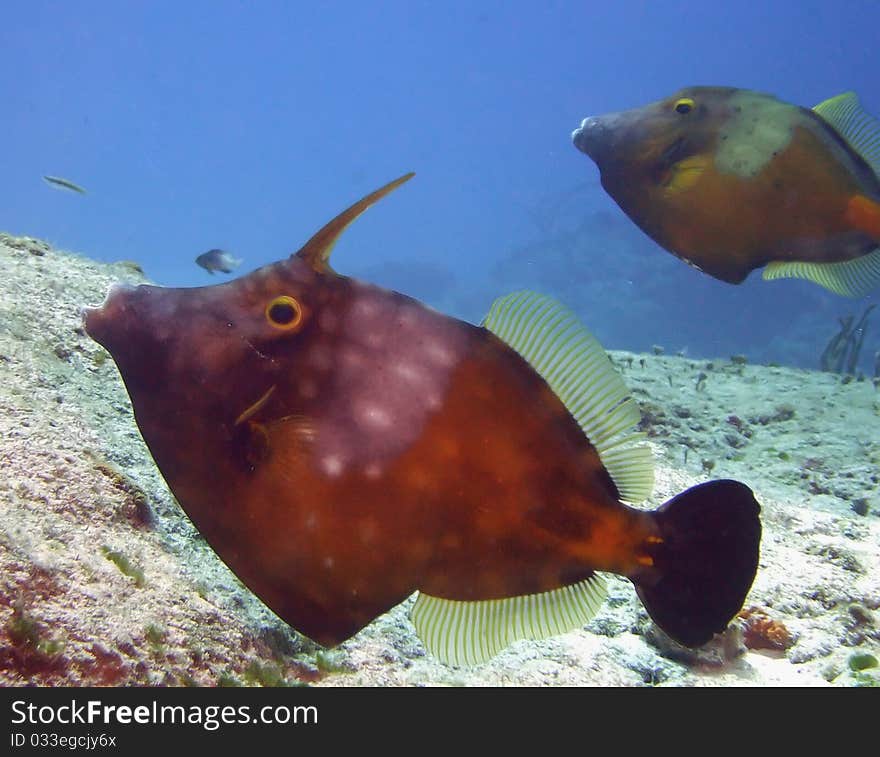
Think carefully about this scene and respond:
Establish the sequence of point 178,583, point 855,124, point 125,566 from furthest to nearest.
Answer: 1. point 855,124
2. point 178,583
3. point 125,566

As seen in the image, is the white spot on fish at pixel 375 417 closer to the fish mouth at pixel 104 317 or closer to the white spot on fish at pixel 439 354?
the white spot on fish at pixel 439 354

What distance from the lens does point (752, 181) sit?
255cm

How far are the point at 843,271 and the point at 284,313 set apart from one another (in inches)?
101

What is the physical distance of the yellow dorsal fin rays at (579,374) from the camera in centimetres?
145

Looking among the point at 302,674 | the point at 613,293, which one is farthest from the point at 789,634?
the point at 613,293

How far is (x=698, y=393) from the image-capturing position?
19.8ft

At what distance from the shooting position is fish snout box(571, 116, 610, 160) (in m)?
2.78

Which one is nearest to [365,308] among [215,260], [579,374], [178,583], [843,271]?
[579,374]

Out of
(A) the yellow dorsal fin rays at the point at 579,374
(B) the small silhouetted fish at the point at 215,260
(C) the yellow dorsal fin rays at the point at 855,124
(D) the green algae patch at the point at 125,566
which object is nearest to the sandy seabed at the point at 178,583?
(D) the green algae patch at the point at 125,566

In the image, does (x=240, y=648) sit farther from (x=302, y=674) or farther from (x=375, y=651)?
(x=375, y=651)

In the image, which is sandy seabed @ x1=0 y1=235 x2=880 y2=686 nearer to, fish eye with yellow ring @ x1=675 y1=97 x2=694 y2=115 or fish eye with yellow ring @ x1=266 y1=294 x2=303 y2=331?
fish eye with yellow ring @ x1=266 y1=294 x2=303 y2=331

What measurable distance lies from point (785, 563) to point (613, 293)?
3779 centimetres

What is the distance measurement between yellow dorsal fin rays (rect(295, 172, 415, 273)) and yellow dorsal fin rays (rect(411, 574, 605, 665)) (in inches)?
33.2

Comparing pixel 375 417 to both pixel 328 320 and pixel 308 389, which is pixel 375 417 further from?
pixel 328 320
